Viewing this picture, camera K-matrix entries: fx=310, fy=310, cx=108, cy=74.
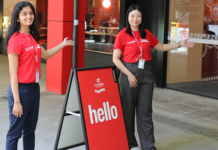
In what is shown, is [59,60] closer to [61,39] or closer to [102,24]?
[61,39]

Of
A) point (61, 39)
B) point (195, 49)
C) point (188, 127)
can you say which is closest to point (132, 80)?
point (188, 127)

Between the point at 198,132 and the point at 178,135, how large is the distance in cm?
39

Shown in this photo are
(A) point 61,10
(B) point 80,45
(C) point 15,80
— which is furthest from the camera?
(B) point 80,45

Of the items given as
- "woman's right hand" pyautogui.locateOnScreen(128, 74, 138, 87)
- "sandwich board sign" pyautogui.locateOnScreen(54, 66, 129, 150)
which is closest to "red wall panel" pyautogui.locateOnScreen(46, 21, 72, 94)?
"sandwich board sign" pyautogui.locateOnScreen(54, 66, 129, 150)

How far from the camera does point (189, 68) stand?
307 inches

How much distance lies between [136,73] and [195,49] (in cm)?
414

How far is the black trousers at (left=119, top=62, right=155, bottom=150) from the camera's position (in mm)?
3916

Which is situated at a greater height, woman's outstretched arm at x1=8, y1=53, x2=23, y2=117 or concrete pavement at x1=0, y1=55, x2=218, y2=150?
woman's outstretched arm at x1=8, y1=53, x2=23, y2=117

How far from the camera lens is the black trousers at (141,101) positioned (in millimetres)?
3916

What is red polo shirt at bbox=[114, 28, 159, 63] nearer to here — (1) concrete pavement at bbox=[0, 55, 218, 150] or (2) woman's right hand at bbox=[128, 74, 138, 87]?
(2) woman's right hand at bbox=[128, 74, 138, 87]

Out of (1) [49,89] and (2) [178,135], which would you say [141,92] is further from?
(1) [49,89]

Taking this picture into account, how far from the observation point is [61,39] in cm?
710

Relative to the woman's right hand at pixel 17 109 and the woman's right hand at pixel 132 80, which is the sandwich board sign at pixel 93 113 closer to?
the woman's right hand at pixel 132 80

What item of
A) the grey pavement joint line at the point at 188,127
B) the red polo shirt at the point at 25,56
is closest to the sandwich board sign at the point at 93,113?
the red polo shirt at the point at 25,56
